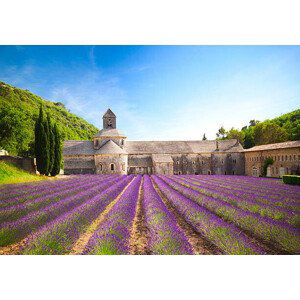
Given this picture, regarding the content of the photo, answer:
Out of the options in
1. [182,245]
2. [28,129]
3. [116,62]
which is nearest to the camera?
[182,245]

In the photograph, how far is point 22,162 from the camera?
10930 millimetres

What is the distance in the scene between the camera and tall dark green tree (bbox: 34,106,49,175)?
13602 mm

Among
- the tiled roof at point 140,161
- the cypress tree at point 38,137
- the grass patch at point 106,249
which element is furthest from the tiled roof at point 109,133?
the grass patch at point 106,249

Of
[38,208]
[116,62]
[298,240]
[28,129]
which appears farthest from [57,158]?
[298,240]

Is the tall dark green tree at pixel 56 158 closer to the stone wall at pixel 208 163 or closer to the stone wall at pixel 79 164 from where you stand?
the stone wall at pixel 79 164

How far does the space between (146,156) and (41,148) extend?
61.3 feet

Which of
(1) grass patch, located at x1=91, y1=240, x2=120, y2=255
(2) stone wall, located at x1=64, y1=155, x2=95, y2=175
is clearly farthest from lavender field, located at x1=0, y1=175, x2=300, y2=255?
(2) stone wall, located at x1=64, y1=155, x2=95, y2=175

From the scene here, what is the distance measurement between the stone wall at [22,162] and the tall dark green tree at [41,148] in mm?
608

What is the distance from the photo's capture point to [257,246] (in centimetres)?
404

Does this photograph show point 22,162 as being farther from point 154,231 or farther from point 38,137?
point 154,231

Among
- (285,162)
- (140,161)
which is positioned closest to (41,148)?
(285,162)

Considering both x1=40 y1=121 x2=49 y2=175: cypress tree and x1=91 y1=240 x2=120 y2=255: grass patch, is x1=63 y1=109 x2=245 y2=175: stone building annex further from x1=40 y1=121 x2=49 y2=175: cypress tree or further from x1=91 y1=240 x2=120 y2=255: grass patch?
x1=91 y1=240 x2=120 y2=255: grass patch
